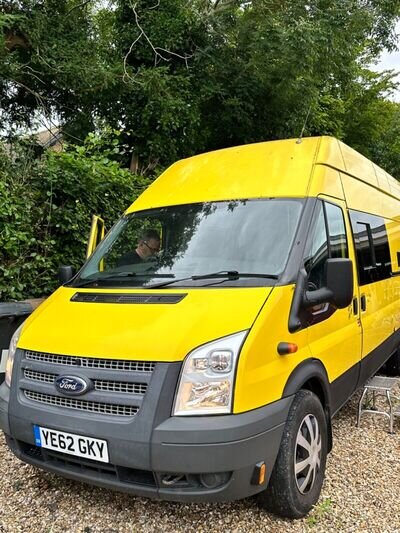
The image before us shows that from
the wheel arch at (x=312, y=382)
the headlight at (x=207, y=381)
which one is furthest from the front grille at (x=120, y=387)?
the wheel arch at (x=312, y=382)

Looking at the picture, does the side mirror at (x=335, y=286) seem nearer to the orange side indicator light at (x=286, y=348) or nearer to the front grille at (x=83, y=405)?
the orange side indicator light at (x=286, y=348)

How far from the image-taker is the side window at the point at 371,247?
424cm

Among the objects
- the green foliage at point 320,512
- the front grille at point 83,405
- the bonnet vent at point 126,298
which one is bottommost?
the green foliage at point 320,512

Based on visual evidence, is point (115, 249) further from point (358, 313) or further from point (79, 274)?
point (358, 313)

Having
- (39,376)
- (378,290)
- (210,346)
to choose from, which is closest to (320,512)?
(210,346)

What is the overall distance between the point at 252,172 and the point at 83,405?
2295 millimetres

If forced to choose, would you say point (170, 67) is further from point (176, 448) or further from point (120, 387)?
point (176, 448)

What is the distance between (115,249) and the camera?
158 inches

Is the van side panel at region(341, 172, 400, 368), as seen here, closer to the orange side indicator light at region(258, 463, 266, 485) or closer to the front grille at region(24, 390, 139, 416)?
the orange side indicator light at region(258, 463, 266, 485)

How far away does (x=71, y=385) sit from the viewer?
8.80ft

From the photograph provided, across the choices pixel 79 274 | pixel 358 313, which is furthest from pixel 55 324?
pixel 358 313

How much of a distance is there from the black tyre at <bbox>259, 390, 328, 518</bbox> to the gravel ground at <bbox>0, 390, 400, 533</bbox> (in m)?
0.13

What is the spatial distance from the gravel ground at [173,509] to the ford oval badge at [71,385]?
2.96 ft

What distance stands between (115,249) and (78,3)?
8.53 m
